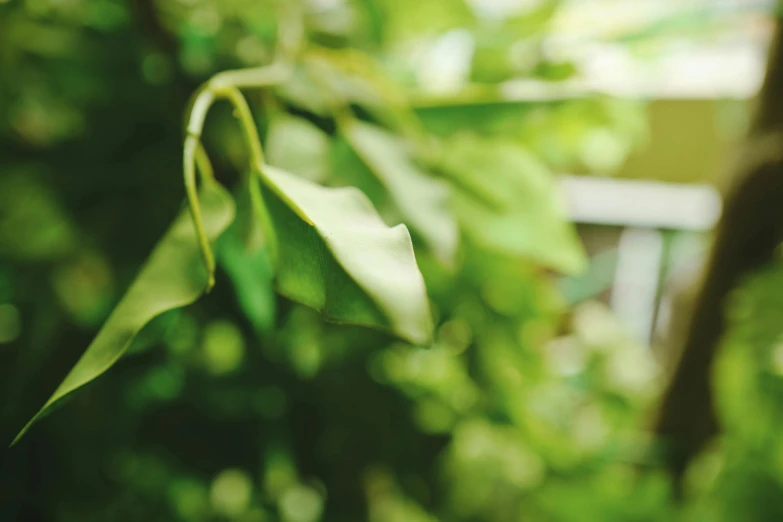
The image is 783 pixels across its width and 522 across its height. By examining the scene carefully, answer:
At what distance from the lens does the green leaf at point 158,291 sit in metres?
0.15

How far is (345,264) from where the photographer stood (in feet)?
0.45

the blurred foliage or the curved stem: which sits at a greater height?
the curved stem

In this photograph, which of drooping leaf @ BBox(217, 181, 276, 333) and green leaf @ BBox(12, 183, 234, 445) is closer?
green leaf @ BBox(12, 183, 234, 445)

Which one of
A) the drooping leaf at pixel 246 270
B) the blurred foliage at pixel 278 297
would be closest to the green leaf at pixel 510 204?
the blurred foliage at pixel 278 297

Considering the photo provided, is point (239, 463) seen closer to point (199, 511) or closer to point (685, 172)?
point (199, 511)

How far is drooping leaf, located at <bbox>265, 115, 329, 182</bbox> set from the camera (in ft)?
0.81

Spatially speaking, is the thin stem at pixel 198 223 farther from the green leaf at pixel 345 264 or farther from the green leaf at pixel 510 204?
the green leaf at pixel 510 204

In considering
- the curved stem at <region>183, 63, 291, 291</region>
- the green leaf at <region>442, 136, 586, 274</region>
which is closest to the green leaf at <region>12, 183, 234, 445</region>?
the curved stem at <region>183, 63, 291, 291</region>

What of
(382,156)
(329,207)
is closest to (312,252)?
(329,207)

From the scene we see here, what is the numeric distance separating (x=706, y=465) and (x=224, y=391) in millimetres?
492

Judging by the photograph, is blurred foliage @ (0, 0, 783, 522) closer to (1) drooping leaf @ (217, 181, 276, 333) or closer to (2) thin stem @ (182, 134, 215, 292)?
(1) drooping leaf @ (217, 181, 276, 333)

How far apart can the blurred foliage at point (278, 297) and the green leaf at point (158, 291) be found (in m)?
0.10

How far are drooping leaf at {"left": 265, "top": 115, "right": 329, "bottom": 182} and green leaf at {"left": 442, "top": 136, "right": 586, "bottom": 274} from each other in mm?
72

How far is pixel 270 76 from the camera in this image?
0.26 meters
